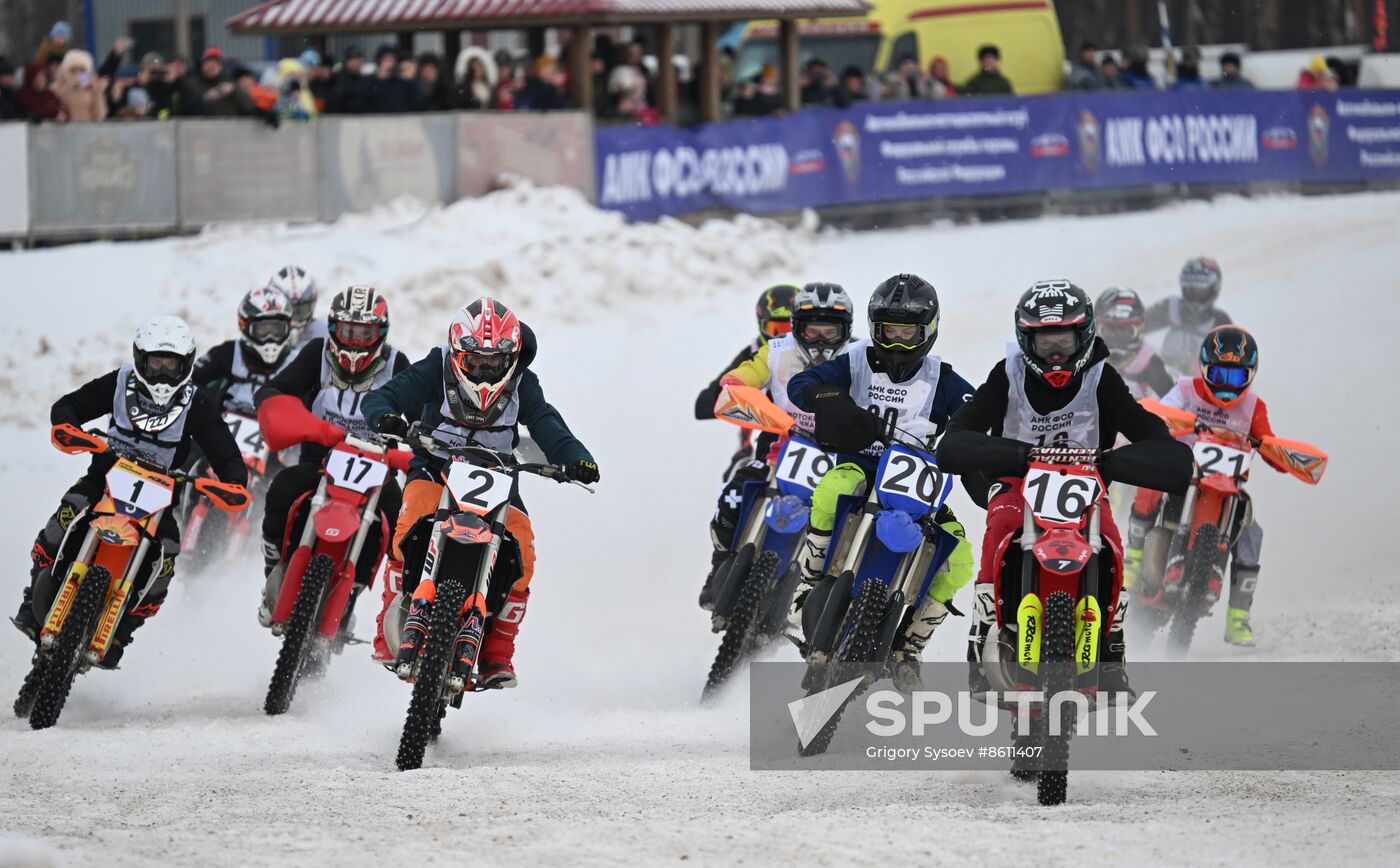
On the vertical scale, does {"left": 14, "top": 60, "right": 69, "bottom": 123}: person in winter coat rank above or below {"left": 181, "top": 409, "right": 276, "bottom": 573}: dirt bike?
above

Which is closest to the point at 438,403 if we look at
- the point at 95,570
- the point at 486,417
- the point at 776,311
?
the point at 486,417

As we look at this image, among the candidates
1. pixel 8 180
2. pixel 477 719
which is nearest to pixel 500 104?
pixel 8 180

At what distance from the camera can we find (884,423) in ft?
30.3

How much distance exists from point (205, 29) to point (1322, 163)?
840 inches

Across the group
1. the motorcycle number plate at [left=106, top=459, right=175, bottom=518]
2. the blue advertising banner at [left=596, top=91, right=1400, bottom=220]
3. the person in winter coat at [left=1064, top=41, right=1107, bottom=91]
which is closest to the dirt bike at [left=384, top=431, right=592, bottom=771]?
the motorcycle number plate at [left=106, top=459, right=175, bottom=518]

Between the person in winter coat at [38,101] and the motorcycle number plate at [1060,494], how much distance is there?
590 inches

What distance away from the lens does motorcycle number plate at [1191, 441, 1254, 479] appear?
470 inches

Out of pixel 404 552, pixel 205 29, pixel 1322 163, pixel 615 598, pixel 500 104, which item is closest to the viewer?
pixel 404 552

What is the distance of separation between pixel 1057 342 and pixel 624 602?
6.15 metres

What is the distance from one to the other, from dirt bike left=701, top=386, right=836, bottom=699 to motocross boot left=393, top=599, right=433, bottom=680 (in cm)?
205

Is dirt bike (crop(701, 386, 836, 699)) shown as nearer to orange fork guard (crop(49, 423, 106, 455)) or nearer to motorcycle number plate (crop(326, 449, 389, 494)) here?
motorcycle number plate (crop(326, 449, 389, 494))

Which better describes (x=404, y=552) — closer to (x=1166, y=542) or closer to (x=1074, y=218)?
(x=1166, y=542)

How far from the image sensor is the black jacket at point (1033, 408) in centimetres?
804

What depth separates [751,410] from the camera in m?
10.0
